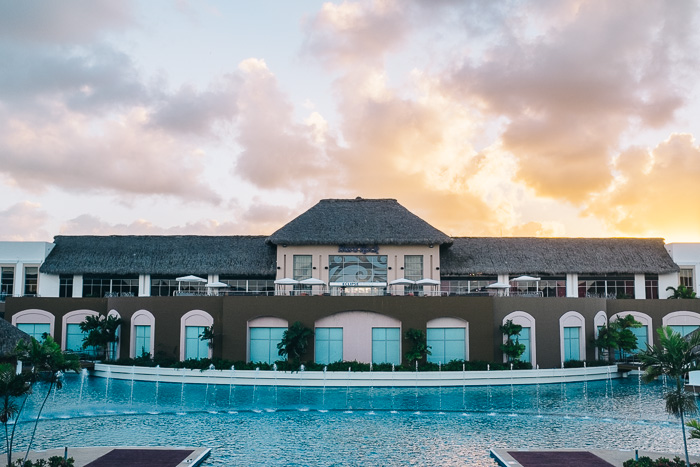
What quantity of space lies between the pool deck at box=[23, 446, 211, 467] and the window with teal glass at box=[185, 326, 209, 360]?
19.6 m

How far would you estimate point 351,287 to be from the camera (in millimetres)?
40688

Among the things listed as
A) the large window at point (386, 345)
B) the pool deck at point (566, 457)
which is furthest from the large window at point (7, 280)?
the pool deck at point (566, 457)

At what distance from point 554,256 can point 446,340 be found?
14407 mm

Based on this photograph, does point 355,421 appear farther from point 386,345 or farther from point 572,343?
point 572,343

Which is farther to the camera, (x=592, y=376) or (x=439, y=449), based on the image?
(x=592, y=376)

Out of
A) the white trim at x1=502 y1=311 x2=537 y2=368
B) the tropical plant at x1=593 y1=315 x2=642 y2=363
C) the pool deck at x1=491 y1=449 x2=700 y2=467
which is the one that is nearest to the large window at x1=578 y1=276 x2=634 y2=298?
the tropical plant at x1=593 y1=315 x2=642 y2=363

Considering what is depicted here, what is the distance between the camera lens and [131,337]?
128 feet

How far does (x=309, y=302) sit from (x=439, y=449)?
18.2m

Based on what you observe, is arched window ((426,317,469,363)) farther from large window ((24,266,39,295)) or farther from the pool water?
large window ((24,266,39,295))

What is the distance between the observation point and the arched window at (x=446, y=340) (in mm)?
36312

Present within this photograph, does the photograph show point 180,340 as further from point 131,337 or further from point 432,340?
point 432,340

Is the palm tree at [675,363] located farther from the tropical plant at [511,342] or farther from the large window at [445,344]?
the large window at [445,344]

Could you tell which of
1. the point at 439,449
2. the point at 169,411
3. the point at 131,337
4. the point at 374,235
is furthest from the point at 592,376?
the point at 131,337

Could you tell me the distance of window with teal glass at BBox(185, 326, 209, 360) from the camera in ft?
122
